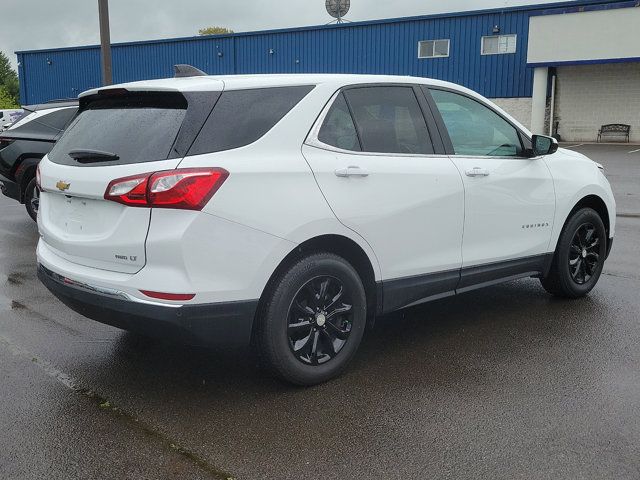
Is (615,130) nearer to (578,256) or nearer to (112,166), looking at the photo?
(578,256)

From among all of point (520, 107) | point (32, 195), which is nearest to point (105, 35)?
point (32, 195)

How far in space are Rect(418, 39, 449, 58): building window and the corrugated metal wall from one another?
0.67 feet

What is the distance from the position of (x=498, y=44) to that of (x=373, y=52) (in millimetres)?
6119

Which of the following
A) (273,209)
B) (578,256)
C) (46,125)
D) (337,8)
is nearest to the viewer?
(273,209)

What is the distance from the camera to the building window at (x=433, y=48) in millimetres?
31703

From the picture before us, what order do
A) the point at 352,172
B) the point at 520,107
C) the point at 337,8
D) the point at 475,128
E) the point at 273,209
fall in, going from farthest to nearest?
the point at 337,8
the point at 520,107
the point at 475,128
the point at 352,172
the point at 273,209

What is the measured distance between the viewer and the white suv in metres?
3.34

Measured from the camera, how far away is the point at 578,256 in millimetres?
5652

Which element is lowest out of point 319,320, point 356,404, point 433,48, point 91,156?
point 356,404

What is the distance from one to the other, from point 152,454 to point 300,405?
33.7 inches

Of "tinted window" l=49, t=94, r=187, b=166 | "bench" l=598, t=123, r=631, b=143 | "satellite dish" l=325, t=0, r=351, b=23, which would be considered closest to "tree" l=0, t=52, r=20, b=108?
"satellite dish" l=325, t=0, r=351, b=23

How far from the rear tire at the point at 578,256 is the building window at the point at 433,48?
1086 inches

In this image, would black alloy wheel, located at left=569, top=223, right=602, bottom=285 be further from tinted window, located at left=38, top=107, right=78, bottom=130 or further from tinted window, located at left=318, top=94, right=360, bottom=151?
tinted window, located at left=38, top=107, right=78, bottom=130

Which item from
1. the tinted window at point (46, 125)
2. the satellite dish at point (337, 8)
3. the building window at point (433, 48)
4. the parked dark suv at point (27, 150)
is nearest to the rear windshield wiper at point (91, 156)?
the parked dark suv at point (27, 150)
